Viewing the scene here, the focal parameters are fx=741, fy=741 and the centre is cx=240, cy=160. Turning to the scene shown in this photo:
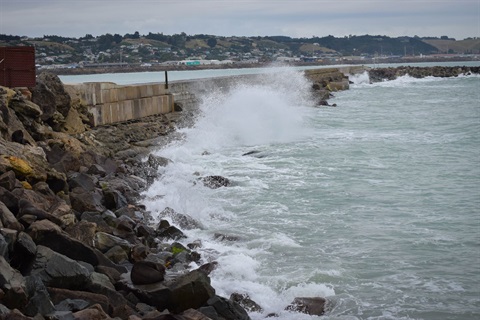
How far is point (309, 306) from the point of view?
664 cm

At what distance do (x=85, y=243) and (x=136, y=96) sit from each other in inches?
489

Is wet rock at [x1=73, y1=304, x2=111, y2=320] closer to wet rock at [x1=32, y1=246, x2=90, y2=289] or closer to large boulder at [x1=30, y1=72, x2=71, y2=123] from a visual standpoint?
wet rock at [x1=32, y1=246, x2=90, y2=289]

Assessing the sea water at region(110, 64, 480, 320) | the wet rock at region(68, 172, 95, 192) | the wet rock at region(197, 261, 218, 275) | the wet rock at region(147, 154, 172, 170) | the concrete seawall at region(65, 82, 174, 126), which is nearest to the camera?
the sea water at region(110, 64, 480, 320)

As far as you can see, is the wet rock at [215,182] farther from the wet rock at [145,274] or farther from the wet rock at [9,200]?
the wet rock at [145,274]

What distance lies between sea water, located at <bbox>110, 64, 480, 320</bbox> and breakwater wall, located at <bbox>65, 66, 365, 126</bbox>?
0.95m

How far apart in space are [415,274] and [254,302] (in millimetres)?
1992

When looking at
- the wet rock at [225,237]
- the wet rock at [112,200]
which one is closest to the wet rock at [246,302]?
the wet rock at [225,237]

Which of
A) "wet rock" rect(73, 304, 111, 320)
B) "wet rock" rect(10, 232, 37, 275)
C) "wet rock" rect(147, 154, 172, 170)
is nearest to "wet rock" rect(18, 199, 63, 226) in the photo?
"wet rock" rect(10, 232, 37, 275)

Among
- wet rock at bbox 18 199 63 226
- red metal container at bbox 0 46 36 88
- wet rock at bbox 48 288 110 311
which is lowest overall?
wet rock at bbox 48 288 110 311

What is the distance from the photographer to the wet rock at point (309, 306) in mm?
6582

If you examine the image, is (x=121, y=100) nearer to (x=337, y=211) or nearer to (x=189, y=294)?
(x=337, y=211)

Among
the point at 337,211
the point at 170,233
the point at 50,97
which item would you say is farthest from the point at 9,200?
the point at 50,97

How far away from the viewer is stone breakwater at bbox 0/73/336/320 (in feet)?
17.8

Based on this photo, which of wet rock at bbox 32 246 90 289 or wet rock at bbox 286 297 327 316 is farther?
wet rock at bbox 286 297 327 316
